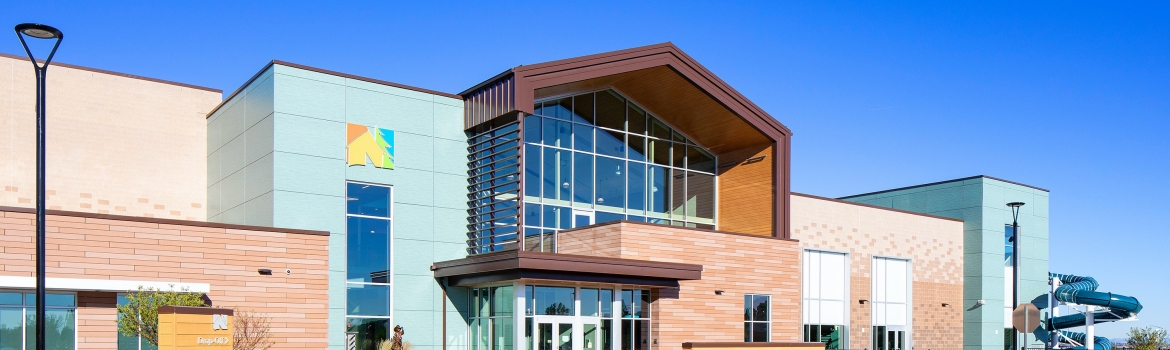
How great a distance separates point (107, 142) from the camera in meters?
27.6

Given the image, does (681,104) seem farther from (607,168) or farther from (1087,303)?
(1087,303)

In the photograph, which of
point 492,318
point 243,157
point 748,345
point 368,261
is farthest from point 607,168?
point 243,157

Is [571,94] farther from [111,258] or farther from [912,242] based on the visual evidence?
[912,242]

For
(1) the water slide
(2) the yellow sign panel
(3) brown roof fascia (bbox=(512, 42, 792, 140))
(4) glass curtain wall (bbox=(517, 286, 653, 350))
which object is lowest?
(1) the water slide

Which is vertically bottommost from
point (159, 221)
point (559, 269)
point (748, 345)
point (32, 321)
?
point (748, 345)

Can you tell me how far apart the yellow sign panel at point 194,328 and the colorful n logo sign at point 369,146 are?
8112mm

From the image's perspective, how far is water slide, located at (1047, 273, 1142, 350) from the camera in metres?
37.8

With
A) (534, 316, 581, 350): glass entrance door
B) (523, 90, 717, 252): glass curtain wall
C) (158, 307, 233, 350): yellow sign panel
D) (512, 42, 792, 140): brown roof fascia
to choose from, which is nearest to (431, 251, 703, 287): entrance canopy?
(534, 316, 581, 350): glass entrance door

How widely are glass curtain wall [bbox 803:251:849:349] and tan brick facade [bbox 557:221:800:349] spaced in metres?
3.71

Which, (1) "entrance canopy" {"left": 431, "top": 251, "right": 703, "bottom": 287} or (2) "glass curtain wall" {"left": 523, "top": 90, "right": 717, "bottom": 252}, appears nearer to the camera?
(1) "entrance canopy" {"left": 431, "top": 251, "right": 703, "bottom": 287}

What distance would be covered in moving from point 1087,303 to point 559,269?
2341 centimetres

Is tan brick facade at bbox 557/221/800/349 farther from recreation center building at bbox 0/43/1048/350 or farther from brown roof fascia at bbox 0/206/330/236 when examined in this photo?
brown roof fascia at bbox 0/206/330/236

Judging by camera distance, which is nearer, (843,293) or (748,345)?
(748,345)

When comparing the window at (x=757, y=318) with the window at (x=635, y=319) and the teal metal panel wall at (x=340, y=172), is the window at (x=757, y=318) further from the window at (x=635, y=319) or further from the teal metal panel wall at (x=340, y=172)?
the teal metal panel wall at (x=340, y=172)
